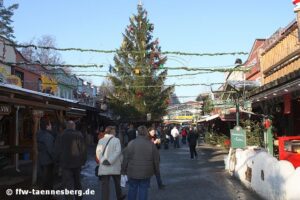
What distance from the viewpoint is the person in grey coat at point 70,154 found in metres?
8.37

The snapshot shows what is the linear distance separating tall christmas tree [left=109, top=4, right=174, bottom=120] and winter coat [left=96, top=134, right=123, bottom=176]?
33.0 meters

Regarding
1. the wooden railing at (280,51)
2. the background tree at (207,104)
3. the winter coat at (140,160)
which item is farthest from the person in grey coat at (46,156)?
the background tree at (207,104)

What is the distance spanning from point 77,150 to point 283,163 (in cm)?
405

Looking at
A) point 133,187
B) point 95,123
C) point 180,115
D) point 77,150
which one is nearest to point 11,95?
point 77,150

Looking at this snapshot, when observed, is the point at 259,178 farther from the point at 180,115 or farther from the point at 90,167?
the point at 180,115

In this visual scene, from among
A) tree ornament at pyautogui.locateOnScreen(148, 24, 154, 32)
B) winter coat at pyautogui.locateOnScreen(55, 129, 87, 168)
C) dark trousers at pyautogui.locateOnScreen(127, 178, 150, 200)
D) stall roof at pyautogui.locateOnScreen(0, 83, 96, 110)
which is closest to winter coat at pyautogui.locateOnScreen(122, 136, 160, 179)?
dark trousers at pyautogui.locateOnScreen(127, 178, 150, 200)

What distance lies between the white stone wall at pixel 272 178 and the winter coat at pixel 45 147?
467 centimetres

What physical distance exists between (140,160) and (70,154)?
1623 mm

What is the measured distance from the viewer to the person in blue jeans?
24.7ft

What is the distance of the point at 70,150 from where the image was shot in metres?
8.38

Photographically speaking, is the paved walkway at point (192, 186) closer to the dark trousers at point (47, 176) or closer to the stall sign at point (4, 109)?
the dark trousers at point (47, 176)

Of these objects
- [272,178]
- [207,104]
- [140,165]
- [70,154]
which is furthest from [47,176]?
[207,104]

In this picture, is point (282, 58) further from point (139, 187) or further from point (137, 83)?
point (137, 83)

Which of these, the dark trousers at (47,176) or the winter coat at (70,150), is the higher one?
the winter coat at (70,150)
